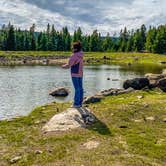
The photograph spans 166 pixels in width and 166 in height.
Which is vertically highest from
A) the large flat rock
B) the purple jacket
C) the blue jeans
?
the purple jacket

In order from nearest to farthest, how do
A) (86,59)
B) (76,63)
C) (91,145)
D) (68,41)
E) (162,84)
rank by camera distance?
(91,145)
(76,63)
(162,84)
(86,59)
(68,41)

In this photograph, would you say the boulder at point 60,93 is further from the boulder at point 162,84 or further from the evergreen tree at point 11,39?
the evergreen tree at point 11,39

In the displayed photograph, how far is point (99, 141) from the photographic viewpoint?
15.9 metres

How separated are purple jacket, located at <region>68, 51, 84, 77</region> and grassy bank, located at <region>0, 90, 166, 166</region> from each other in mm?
2597

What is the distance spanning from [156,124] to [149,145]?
394cm

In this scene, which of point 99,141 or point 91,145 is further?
point 99,141

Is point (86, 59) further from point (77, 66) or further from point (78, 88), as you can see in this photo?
point (77, 66)

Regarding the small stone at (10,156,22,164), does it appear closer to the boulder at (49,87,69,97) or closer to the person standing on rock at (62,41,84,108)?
the person standing on rock at (62,41,84,108)

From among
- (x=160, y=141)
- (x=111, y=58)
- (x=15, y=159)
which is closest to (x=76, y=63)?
(x=160, y=141)


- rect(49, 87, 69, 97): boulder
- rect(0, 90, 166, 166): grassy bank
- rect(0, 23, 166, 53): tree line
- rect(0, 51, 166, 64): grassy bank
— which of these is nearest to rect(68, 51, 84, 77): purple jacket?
rect(0, 90, 166, 166): grassy bank

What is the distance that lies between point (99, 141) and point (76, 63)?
602 cm

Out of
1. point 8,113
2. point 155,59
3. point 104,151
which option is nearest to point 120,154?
point 104,151

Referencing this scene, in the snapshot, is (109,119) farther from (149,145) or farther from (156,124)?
(149,145)

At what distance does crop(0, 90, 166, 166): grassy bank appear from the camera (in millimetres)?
13859
